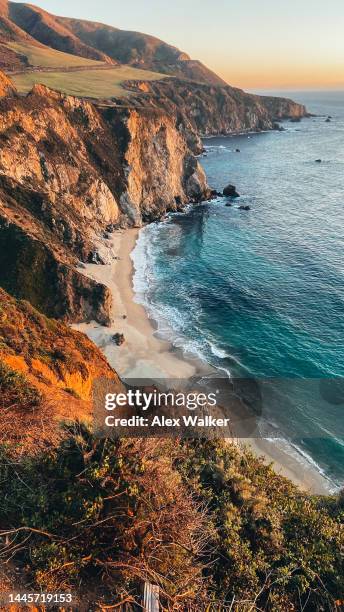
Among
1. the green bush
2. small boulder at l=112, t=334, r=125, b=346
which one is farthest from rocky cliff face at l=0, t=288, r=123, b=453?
small boulder at l=112, t=334, r=125, b=346

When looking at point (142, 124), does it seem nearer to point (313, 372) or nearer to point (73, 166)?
point (73, 166)

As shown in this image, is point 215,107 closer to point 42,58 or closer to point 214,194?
point 42,58

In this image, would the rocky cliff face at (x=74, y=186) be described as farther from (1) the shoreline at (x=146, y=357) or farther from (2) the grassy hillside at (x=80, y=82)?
(2) the grassy hillside at (x=80, y=82)

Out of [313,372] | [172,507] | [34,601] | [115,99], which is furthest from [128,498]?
[115,99]

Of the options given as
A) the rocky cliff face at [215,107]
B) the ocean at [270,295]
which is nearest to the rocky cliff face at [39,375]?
the ocean at [270,295]

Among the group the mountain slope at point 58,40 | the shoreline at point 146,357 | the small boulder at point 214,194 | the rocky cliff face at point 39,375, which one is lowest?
the shoreline at point 146,357

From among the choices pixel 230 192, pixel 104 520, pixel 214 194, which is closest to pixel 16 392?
pixel 104 520
